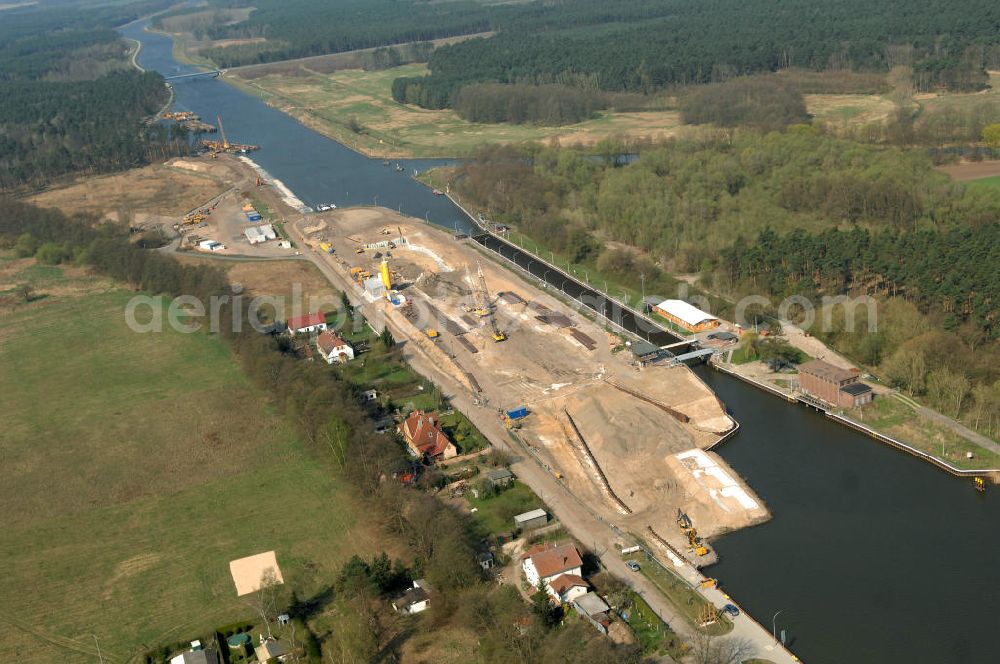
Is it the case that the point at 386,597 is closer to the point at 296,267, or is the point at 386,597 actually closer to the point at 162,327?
the point at 162,327

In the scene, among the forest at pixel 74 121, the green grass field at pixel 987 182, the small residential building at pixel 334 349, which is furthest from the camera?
the forest at pixel 74 121

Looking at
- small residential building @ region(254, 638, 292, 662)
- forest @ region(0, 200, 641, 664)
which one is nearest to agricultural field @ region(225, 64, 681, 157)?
forest @ region(0, 200, 641, 664)

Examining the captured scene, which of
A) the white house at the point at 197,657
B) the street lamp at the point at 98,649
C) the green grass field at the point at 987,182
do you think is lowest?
the street lamp at the point at 98,649

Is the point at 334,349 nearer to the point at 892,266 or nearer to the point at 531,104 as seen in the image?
the point at 892,266

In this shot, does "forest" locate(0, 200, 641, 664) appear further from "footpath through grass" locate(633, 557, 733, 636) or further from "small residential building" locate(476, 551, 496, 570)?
"footpath through grass" locate(633, 557, 733, 636)

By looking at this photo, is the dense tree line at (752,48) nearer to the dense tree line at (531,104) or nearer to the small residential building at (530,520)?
the dense tree line at (531,104)

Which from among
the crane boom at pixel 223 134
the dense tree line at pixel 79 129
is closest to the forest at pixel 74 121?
the dense tree line at pixel 79 129
